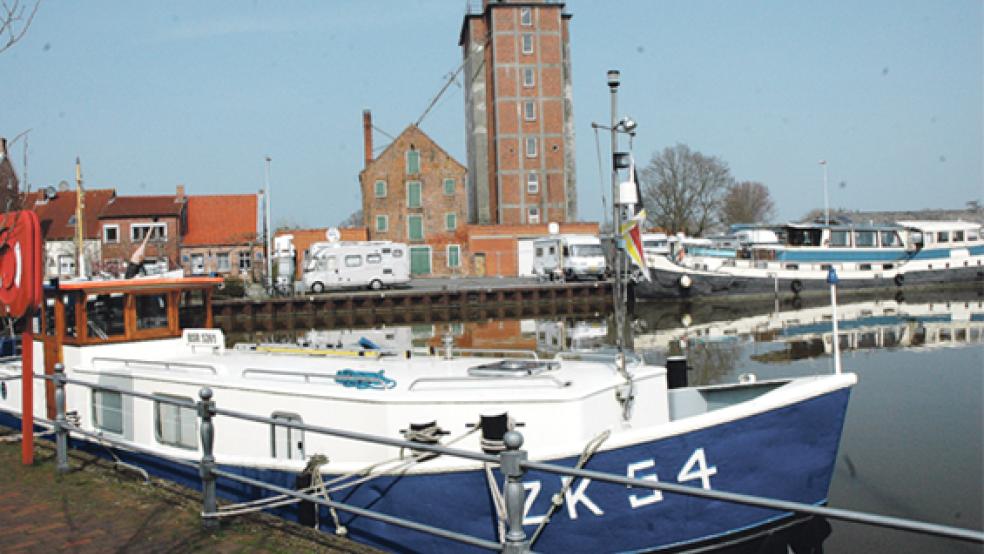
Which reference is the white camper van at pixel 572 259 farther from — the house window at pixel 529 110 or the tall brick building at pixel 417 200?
the house window at pixel 529 110

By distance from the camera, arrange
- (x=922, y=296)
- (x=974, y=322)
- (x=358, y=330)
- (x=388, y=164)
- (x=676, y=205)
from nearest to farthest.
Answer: (x=974, y=322), (x=358, y=330), (x=922, y=296), (x=388, y=164), (x=676, y=205)

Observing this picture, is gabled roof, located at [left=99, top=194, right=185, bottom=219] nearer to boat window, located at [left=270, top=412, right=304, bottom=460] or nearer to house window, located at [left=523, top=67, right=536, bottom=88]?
house window, located at [left=523, top=67, right=536, bottom=88]

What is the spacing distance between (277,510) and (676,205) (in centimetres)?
6889

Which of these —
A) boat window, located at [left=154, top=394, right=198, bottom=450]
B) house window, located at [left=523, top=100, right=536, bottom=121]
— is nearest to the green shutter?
house window, located at [left=523, top=100, right=536, bottom=121]

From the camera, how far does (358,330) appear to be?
38688mm

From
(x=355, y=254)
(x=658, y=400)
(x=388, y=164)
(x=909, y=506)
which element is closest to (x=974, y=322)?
(x=909, y=506)

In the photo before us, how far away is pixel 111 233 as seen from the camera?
59.0 m

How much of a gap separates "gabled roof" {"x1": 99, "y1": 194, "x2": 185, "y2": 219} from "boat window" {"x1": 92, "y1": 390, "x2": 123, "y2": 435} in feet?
170

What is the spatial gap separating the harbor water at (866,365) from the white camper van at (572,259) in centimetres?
619

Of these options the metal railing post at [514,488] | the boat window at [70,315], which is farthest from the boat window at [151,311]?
the metal railing post at [514,488]

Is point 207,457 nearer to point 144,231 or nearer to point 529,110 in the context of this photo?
point 144,231

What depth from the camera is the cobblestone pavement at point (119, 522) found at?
6.38m

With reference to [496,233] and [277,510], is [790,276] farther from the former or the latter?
[277,510]

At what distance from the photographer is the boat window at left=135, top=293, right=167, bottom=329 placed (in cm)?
1148
